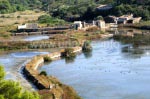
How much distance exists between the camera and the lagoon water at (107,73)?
21.2 metres

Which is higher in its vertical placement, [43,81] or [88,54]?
[43,81]

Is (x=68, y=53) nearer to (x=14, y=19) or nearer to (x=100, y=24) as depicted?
(x=100, y=24)

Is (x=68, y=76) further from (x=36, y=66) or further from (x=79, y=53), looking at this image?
(x=79, y=53)

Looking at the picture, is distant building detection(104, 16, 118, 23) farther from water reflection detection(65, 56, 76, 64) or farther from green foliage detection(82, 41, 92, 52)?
water reflection detection(65, 56, 76, 64)

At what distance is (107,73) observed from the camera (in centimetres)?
2611

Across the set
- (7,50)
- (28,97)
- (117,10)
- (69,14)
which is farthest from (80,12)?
(28,97)

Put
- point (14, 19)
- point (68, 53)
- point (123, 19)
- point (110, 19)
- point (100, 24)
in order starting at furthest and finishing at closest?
point (14, 19) < point (110, 19) < point (123, 19) < point (100, 24) < point (68, 53)

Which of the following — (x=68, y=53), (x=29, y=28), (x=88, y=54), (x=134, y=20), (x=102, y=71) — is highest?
(x=102, y=71)

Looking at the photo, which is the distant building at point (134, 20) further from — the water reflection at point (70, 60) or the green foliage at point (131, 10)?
the water reflection at point (70, 60)

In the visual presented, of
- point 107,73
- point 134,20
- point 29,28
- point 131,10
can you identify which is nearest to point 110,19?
point 134,20

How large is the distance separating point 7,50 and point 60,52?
19.2ft

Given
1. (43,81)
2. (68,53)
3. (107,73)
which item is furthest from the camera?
(68,53)

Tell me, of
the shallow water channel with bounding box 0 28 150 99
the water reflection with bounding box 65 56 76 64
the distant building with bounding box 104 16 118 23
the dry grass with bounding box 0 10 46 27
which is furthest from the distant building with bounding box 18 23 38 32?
the water reflection with bounding box 65 56 76 64

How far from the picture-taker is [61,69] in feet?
93.1
